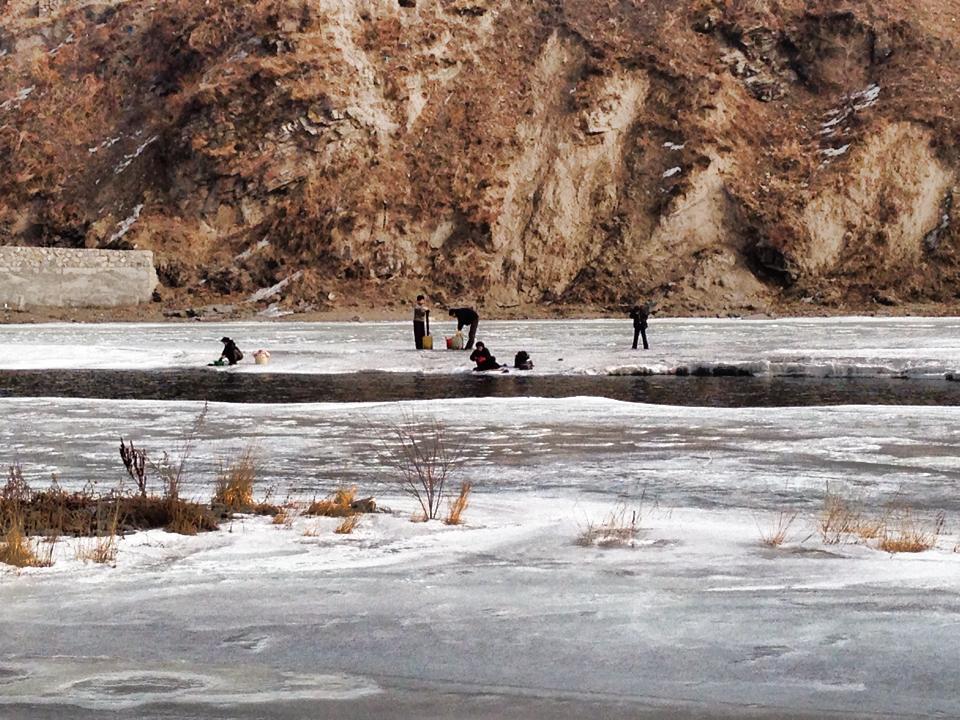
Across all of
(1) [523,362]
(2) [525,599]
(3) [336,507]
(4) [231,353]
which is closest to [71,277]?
(4) [231,353]

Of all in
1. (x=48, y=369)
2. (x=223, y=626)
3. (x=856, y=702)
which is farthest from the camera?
(x=48, y=369)

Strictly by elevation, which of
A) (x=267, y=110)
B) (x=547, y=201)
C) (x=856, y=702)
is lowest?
(x=856, y=702)

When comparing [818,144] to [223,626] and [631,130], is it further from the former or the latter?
[223,626]

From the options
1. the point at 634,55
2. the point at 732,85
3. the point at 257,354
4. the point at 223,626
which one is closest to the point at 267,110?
the point at 634,55

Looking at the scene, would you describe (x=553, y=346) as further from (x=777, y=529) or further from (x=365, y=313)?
(x=777, y=529)

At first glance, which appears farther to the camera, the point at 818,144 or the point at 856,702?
the point at 818,144

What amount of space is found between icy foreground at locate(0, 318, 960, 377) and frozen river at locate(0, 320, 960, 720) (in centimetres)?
1206

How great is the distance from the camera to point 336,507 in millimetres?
8781

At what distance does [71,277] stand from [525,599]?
46024 millimetres

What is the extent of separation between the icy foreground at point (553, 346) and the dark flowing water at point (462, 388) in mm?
1246

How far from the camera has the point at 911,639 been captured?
545 centimetres

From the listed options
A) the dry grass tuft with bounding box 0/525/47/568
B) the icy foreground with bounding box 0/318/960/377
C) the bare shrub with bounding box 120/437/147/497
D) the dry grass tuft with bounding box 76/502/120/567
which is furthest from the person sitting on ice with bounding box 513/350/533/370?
the dry grass tuft with bounding box 0/525/47/568

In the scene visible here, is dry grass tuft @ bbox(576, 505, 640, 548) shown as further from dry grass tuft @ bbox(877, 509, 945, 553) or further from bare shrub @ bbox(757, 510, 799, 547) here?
dry grass tuft @ bbox(877, 509, 945, 553)

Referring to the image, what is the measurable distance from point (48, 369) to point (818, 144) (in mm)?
40589
